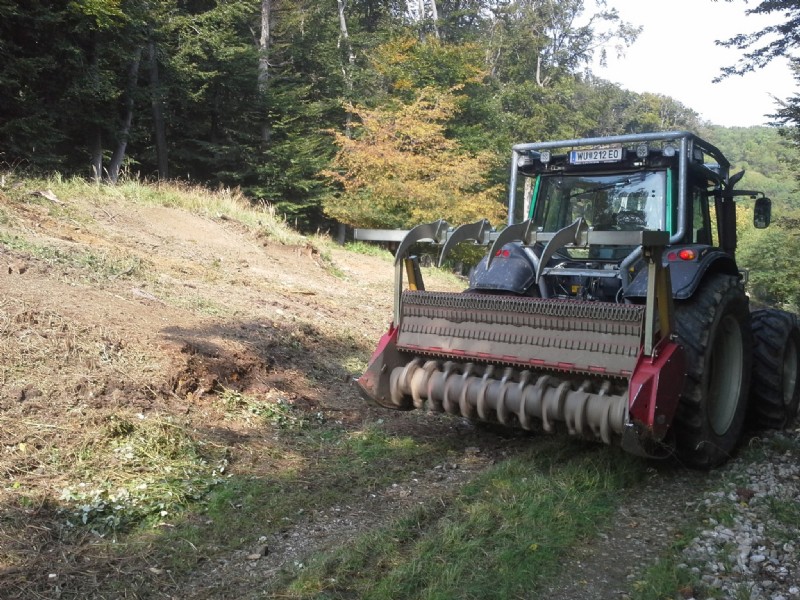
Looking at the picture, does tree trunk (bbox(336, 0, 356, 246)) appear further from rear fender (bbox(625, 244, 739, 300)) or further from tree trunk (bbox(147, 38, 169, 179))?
rear fender (bbox(625, 244, 739, 300))

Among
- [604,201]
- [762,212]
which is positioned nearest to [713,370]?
[604,201]

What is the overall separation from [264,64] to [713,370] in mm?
22489

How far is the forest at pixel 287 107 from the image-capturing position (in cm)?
1625

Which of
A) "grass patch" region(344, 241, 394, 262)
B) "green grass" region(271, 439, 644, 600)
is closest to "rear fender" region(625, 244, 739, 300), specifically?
"green grass" region(271, 439, 644, 600)

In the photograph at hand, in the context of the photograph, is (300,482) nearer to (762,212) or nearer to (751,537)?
(751,537)

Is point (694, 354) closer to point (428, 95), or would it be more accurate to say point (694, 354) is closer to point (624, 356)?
point (624, 356)

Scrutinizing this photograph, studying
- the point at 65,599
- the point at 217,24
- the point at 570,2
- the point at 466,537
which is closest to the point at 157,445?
the point at 65,599

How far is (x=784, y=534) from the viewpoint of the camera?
13.2ft

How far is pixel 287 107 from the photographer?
24.7m

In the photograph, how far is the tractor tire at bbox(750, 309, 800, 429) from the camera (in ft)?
20.0

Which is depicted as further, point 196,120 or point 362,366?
point 196,120

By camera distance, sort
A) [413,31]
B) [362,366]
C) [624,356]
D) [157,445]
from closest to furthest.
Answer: [624,356] → [157,445] → [362,366] → [413,31]

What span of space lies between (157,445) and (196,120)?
21420 millimetres

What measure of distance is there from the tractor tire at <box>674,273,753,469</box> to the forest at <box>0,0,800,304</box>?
9.77m
